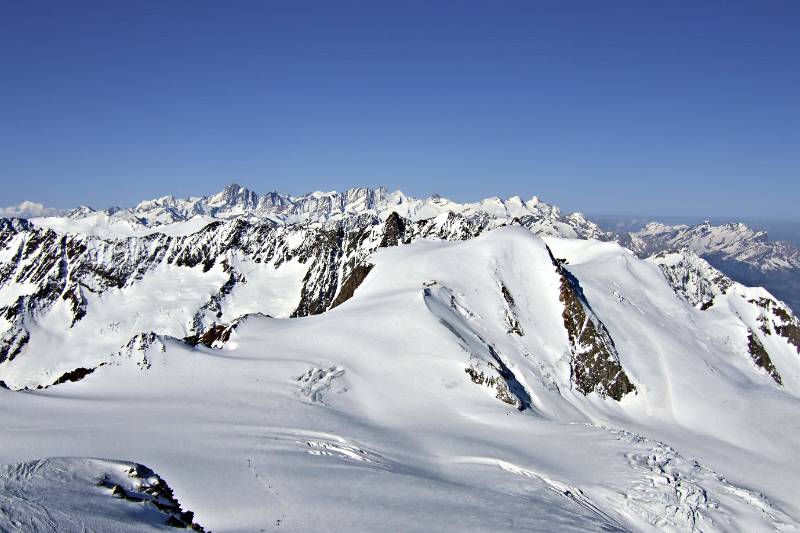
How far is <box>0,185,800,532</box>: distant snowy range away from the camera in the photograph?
21.0 meters

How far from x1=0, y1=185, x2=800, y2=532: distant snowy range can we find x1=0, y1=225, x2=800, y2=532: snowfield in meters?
0.20

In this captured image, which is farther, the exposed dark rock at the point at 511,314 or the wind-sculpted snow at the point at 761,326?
the wind-sculpted snow at the point at 761,326

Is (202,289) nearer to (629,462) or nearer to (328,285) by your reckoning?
(328,285)

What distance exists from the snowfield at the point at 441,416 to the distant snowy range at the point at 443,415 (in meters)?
0.20

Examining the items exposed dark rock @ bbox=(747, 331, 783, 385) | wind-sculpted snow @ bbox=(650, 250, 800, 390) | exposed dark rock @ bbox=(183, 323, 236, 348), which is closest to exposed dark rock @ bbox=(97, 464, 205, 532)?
exposed dark rock @ bbox=(183, 323, 236, 348)

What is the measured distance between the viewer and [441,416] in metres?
40.3

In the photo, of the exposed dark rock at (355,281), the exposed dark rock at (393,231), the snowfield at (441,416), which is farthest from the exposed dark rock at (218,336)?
the exposed dark rock at (393,231)

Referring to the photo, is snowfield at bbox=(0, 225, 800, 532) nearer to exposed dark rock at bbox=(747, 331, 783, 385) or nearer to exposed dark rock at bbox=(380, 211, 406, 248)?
exposed dark rock at bbox=(747, 331, 783, 385)

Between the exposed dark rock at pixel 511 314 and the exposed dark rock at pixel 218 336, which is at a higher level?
the exposed dark rock at pixel 511 314

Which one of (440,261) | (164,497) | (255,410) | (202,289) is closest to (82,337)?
(202,289)

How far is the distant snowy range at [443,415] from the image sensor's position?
825 inches

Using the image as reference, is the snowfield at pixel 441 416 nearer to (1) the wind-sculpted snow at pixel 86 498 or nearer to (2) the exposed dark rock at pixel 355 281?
(1) the wind-sculpted snow at pixel 86 498

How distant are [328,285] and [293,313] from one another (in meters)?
14.8

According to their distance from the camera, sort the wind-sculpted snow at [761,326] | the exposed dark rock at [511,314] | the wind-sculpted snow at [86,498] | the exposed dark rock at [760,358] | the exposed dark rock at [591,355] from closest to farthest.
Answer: the wind-sculpted snow at [86,498]
the exposed dark rock at [591,355]
the exposed dark rock at [511,314]
the exposed dark rock at [760,358]
the wind-sculpted snow at [761,326]
